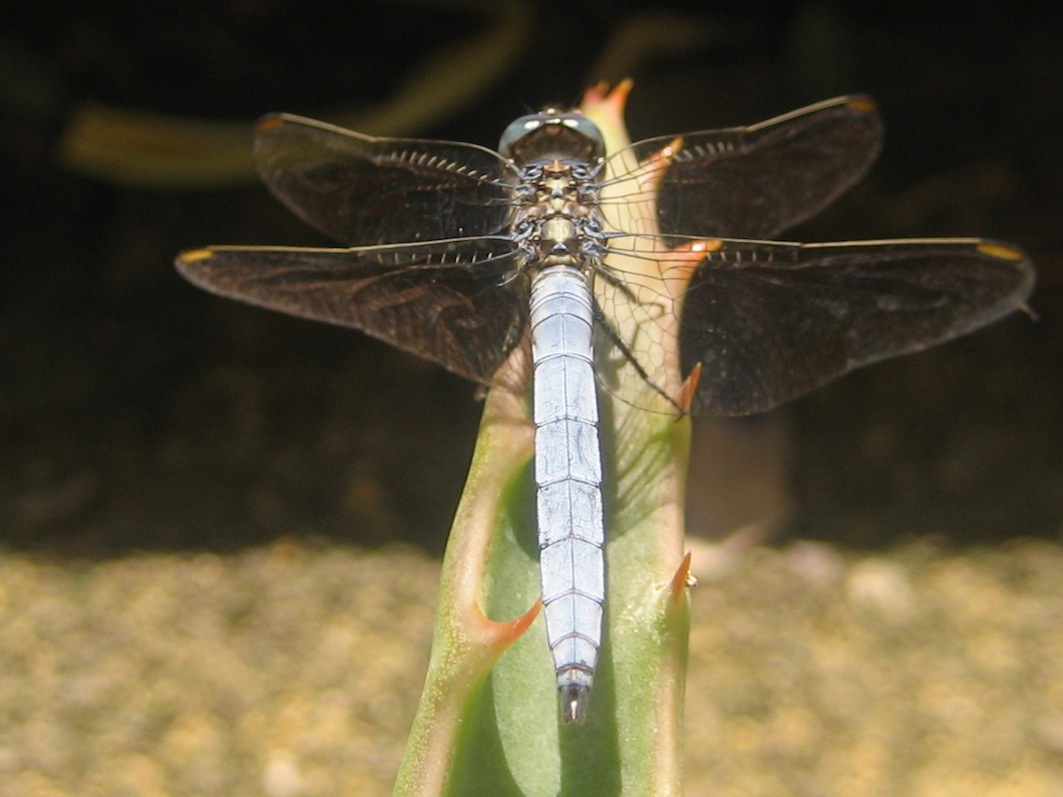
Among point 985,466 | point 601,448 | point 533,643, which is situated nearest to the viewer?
point 533,643

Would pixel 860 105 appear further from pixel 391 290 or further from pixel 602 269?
pixel 391 290

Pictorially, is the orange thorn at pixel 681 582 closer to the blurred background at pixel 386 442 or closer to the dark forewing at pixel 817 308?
the dark forewing at pixel 817 308

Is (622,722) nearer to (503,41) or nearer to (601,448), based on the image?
(601,448)

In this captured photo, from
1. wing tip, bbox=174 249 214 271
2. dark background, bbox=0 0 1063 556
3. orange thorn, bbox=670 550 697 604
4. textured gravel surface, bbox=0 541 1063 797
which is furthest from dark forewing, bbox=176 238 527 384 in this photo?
dark background, bbox=0 0 1063 556

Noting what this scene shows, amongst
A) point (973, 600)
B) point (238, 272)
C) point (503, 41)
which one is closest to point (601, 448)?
point (238, 272)

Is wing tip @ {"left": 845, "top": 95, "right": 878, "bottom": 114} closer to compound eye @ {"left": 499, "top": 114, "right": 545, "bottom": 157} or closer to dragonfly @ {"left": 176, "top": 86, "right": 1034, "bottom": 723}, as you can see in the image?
dragonfly @ {"left": 176, "top": 86, "right": 1034, "bottom": 723}

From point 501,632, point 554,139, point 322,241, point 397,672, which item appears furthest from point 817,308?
point 322,241
